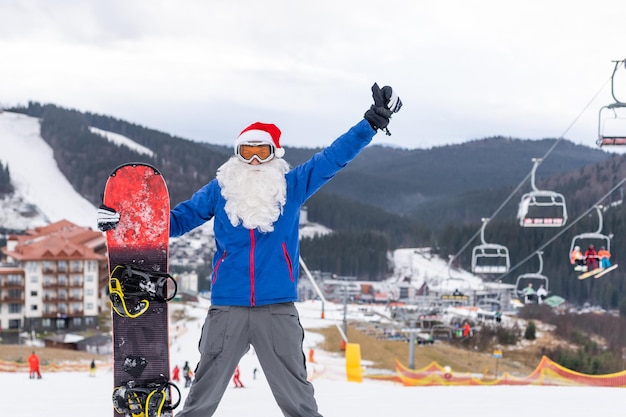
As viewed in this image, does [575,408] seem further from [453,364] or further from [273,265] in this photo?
[453,364]

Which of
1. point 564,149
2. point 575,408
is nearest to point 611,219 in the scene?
point 575,408

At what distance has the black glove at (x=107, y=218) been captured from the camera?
329 cm

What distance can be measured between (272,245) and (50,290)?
5079 centimetres

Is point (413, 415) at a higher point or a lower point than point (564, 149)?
lower

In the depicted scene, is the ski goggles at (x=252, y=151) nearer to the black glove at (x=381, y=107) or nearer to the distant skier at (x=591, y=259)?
the black glove at (x=381, y=107)

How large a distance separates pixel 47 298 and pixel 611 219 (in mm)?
68750

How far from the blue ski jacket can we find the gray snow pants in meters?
0.07

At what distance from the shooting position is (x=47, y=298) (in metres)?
49.8

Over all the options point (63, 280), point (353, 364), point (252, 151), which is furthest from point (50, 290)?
point (252, 151)

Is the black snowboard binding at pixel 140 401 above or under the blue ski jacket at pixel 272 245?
under

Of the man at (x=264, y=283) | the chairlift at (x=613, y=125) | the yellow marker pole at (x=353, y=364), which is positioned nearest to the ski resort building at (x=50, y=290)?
the yellow marker pole at (x=353, y=364)

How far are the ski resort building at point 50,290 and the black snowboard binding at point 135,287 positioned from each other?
48.7 meters

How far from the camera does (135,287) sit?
10.9 feet

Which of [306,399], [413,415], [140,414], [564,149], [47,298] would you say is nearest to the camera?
[306,399]
